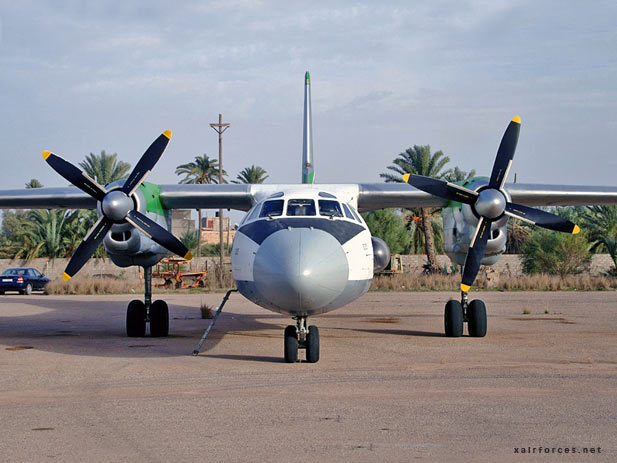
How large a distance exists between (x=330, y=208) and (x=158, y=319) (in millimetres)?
5211

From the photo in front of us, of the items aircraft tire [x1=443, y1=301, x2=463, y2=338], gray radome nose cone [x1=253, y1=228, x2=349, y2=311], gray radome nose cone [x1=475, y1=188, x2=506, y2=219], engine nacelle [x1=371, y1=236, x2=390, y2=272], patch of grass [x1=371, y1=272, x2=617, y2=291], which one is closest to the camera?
gray radome nose cone [x1=253, y1=228, x2=349, y2=311]

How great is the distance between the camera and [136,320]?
1461cm

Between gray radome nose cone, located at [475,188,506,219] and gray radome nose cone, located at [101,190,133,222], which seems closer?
gray radome nose cone, located at [101,190,133,222]

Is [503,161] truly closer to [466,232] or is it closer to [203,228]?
[466,232]

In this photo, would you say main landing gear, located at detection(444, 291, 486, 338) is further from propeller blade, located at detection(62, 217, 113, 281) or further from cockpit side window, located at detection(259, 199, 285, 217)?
propeller blade, located at detection(62, 217, 113, 281)

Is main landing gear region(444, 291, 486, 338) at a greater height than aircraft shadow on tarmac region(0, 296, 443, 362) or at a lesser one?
greater

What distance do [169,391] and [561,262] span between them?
123 ft

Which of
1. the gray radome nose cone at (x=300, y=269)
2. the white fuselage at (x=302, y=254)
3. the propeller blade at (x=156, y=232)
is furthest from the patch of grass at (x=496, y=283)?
the gray radome nose cone at (x=300, y=269)

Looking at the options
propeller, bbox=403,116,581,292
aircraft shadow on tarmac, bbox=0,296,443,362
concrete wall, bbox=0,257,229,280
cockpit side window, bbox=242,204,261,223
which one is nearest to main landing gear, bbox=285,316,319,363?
aircraft shadow on tarmac, bbox=0,296,443,362

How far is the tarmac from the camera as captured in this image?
18.4 feet

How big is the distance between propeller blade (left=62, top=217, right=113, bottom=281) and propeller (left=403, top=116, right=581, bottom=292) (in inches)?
230

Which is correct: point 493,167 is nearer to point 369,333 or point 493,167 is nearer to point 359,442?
point 369,333

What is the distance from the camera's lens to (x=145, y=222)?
541 inches

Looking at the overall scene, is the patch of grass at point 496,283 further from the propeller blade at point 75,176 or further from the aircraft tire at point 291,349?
the aircraft tire at point 291,349
